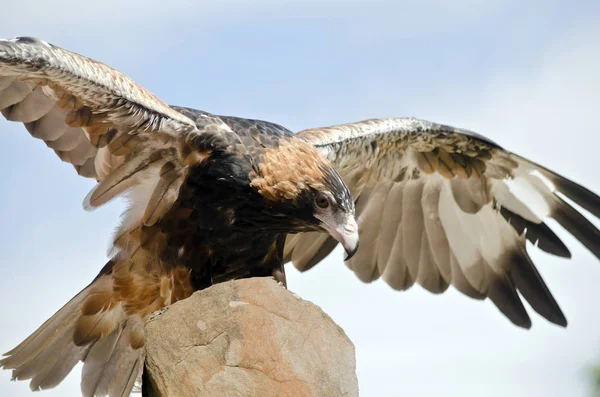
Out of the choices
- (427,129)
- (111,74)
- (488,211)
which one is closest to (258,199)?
(111,74)

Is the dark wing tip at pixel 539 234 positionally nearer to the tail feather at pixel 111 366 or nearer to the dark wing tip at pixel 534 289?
the dark wing tip at pixel 534 289

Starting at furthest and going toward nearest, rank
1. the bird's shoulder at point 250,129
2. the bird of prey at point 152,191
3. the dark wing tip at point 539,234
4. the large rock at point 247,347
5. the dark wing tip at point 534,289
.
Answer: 1. the dark wing tip at point 539,234
2. the dark wing tip at point 534,289
3. the bird's shoulder at point 250,129
4. the bird of prey at point 152,191
5. the large rock at point 247,347

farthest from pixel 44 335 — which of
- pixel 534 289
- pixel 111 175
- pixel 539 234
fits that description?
pixel 539 234

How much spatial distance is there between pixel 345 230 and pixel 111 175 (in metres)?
1.38

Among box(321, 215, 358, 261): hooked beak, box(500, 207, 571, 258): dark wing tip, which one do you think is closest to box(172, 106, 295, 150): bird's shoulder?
box(321, 215, 358, 261): hooked beak

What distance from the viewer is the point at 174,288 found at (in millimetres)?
5113

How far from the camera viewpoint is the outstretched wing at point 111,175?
4.82 metres

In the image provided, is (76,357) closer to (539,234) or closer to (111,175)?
(111,175)

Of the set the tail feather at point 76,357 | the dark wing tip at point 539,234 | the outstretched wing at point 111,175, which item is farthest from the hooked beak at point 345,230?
the dark wing tip at point 539,234

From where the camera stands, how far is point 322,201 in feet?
16.0

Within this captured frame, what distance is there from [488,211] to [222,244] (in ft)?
8.61

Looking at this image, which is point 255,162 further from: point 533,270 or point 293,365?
point 533,270

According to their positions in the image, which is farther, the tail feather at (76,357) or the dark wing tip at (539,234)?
the dark wing tip at (539,234)

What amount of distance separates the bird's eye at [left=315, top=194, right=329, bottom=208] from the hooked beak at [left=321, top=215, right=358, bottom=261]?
9cm
